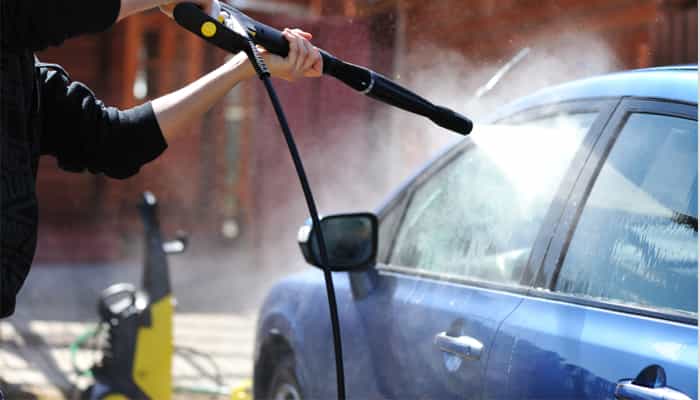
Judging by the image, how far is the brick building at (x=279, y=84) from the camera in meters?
3.54

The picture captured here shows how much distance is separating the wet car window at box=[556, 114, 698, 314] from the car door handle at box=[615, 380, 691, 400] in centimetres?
20

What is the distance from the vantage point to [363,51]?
348cm

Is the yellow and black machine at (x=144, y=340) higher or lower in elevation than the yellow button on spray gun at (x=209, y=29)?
lower

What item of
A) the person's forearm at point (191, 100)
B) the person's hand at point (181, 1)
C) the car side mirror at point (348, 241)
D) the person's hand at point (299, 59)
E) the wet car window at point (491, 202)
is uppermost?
the person's hand at point (181, 1)

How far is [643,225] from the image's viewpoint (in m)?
1.88

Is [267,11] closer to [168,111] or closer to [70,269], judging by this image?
[70,269]

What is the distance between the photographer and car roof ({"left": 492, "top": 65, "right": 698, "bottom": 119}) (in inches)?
73.2

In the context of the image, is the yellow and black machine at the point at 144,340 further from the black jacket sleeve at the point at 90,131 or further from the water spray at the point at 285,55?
the water spray at the point at 285,55

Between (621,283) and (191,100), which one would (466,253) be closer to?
(621,283)

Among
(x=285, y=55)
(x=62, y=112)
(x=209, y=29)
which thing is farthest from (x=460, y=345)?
(x=62, y=112)

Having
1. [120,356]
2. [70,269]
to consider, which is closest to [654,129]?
[120,356]

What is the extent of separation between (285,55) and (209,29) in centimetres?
20

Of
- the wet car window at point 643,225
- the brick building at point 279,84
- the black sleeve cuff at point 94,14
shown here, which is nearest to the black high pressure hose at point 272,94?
the black sleeve cuff at point 94,14

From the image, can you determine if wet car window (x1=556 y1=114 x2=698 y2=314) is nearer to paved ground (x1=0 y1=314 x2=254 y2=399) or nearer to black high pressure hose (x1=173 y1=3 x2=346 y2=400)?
black high pressure hose (x1=173 y1=3 x2=346 y2=400)
